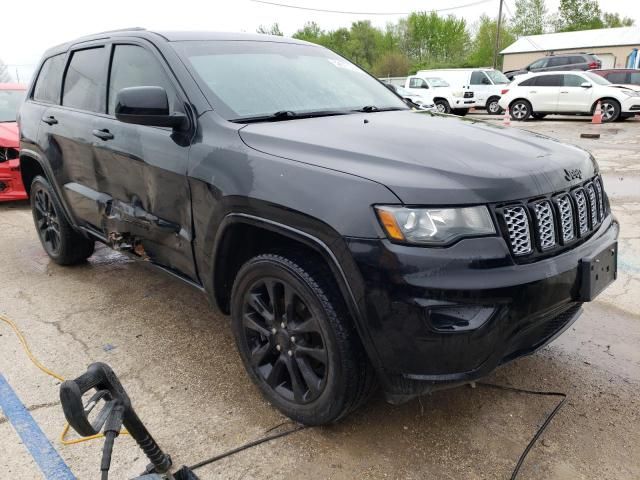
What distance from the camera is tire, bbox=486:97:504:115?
2008 centimetres

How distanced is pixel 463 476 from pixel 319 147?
1.49 metres

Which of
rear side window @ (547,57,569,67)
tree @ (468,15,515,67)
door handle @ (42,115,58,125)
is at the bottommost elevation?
door handle @ (42,115,58,125)

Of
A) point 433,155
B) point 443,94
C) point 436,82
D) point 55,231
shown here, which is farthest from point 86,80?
point 436,82

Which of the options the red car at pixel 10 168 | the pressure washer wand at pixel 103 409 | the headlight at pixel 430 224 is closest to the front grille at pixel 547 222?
the headlight at pixel 430 224

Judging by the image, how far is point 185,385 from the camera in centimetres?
287

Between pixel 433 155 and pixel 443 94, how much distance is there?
753 inches

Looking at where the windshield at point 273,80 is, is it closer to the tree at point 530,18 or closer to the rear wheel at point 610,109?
the rear wheel at point 610,109

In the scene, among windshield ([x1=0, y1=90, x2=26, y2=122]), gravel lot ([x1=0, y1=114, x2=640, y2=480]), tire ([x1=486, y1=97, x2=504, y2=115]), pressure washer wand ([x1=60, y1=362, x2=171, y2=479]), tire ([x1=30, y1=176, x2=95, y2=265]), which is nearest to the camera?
pressure washer wand ([x1=60, y1=362, x2=171, y2=479])

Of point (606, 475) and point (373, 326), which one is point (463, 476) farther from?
point (373, 326)

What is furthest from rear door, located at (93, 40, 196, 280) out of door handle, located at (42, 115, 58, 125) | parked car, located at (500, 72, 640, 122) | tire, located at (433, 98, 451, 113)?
tire, located at (433, 98, 451, 113)

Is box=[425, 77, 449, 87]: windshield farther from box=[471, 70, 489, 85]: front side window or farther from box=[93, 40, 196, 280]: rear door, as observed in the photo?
box=[93, 40, 196, 280]: rear door

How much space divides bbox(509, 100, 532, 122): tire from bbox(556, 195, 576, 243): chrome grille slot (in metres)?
16.5

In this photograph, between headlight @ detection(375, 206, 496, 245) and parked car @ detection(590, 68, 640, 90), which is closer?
headlight @ detection(375, 206, 496, 245)

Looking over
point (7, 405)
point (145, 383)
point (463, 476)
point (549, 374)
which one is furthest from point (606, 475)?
point (7, 405)
